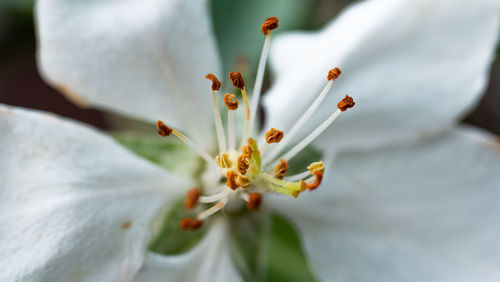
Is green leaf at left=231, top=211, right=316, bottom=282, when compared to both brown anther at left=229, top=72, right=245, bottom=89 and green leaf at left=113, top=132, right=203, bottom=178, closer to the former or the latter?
green leaf at left=113, top=132, right=203, bottom=178

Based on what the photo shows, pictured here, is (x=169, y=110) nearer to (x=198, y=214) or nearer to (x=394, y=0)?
(x=198, y=214)

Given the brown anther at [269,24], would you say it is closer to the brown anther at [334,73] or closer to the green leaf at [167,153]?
the brown anther at [334,73]

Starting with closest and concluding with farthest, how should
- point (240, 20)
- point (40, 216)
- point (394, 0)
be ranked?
1. point (40, 216)
2. point (394, 0)
3. point (240, 20)

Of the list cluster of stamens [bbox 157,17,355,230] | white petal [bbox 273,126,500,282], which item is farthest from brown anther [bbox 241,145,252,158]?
white petal [bbox 273,126,500,282]

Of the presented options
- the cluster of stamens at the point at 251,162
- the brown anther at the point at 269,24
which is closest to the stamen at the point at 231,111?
the cluster of stamens at the point at 251,162

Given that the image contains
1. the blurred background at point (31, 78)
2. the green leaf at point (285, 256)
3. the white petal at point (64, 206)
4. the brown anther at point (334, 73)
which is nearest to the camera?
the white petal at point (64, 206)

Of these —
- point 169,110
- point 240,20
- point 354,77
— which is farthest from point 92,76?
point 240,20

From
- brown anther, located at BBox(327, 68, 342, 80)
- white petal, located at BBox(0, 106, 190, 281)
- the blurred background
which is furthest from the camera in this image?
the blurred background
